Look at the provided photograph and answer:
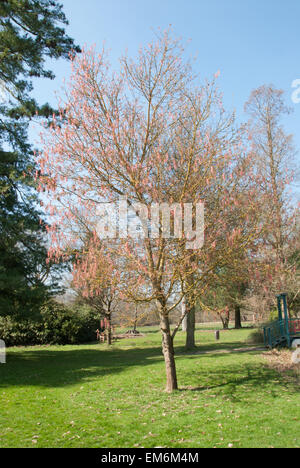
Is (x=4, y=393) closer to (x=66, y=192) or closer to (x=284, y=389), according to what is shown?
(x=66, y=192)

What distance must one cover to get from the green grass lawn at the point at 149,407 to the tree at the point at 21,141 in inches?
113

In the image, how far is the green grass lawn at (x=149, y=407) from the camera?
15.4 feet

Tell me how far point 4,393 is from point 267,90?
18.5 meters

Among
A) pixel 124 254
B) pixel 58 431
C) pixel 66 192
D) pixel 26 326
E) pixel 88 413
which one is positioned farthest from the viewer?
pixel 26 326

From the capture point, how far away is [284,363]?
1045 cm

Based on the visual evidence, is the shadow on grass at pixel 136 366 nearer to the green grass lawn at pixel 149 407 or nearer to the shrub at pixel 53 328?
the green grass lawn at pixel 149 407

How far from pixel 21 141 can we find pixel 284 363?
12030 millimetres

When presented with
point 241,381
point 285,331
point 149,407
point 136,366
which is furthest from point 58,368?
point 285,331

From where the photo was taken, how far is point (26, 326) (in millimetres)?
19359

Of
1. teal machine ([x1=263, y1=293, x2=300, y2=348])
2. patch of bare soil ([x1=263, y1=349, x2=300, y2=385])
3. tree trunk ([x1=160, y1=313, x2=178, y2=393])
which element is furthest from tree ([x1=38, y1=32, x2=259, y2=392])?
teal machine ([x1=263, y1=293, x2=300, y2=348])

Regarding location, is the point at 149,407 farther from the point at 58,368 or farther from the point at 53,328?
the point at 53,328

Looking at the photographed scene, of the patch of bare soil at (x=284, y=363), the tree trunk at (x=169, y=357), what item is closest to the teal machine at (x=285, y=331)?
the patch of bare soil at (x=284, y=363)

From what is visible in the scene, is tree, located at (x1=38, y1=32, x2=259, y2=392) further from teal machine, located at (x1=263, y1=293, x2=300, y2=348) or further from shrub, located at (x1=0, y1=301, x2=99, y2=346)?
shrub, located at (x1=0, y1=301, x2=99, y2=346)
